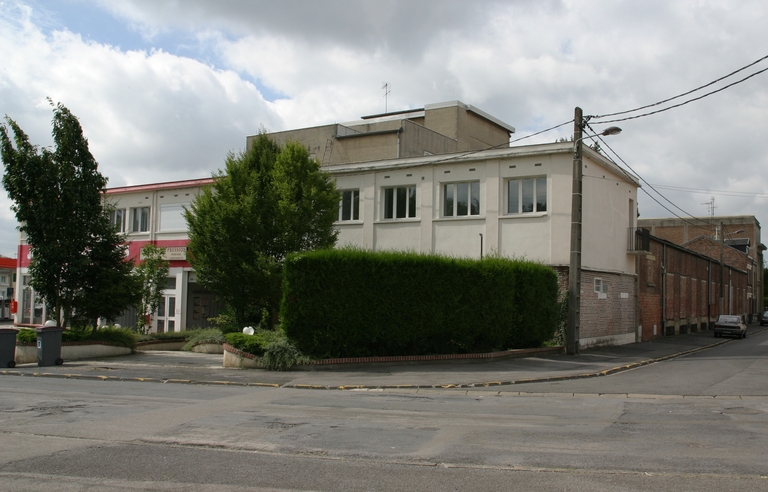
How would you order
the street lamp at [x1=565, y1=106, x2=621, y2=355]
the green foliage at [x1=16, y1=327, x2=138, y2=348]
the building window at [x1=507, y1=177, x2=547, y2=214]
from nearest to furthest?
1. the green foliage at [x1=16, y1=327, x2=138, y2=348]
2. the street lamp at [x1=565, y1=106, x2=621, y2=355]
3. the building window at [x1=507, y1=177, x2=547, y2=214]

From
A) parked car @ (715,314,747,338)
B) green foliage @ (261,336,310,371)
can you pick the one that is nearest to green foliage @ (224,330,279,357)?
green foliage @ (261,336,310,371)

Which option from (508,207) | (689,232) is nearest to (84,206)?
(508,207)

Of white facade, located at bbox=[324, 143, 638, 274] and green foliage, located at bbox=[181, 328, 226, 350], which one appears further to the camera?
white facade, located at bbox=[324, 143, 638, 274]

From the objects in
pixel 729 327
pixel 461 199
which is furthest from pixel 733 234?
pixel 461 199

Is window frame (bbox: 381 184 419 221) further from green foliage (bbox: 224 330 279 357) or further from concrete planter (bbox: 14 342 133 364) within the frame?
concrete planter (bbox: 14 342 133 364)

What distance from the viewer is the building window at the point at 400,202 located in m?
26.8

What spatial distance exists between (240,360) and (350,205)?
12204 millimetres

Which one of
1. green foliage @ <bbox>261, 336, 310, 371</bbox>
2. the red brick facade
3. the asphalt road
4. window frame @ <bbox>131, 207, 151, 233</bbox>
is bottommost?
the asphalt road

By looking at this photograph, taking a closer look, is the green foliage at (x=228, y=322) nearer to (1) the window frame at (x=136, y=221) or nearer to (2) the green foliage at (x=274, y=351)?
(2) the green foliage at (x=274, y=351)

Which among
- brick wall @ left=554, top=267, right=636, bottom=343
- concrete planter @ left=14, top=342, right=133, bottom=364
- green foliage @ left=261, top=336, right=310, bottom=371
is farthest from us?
brick wall @ left=554, top=267, right=636, bottom=343

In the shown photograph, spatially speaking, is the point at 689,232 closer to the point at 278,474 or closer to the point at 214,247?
the point at 214,247

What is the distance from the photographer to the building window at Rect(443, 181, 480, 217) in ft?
83.7

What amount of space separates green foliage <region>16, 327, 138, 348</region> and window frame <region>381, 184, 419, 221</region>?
11.0 m

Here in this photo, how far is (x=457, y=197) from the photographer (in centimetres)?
2584
